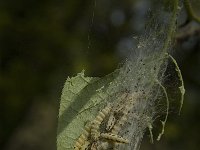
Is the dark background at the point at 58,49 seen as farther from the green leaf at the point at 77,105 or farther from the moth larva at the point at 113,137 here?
the moth larva at the point at 113,137

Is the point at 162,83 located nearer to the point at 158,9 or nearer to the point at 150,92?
the point at 150,92

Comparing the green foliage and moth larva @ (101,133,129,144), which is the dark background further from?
moth larva @ (101,133,129,144)

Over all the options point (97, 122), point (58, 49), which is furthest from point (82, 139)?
point (58, 49)

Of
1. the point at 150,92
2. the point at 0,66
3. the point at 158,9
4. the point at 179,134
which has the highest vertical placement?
the point at 0,66

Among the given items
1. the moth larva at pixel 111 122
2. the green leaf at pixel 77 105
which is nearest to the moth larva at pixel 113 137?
the moth larva at pixel 111 122

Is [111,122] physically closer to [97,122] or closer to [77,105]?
[97,122]

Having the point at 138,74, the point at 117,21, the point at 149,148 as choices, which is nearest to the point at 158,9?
the point at 138,74

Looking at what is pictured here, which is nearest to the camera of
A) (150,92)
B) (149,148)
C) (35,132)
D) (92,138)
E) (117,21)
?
(92,138)
